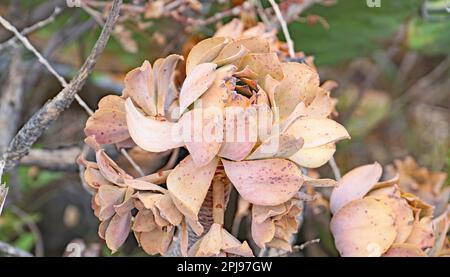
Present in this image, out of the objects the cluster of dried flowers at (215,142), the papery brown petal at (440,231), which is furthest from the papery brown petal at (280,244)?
the papery brown petal at (440,231)

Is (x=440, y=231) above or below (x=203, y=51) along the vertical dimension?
below

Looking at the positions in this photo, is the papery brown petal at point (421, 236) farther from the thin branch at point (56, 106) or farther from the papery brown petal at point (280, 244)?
the thin branch at point (56, 106)

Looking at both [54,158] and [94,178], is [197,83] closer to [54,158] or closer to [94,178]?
[94,178]

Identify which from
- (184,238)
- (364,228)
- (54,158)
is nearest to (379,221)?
(364,228)

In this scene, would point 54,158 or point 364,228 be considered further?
point 54,158

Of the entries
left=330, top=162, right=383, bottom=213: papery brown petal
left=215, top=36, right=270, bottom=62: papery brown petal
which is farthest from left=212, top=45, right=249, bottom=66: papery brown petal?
left=330, top=162, right=383, bottom=213: papery brown petal
